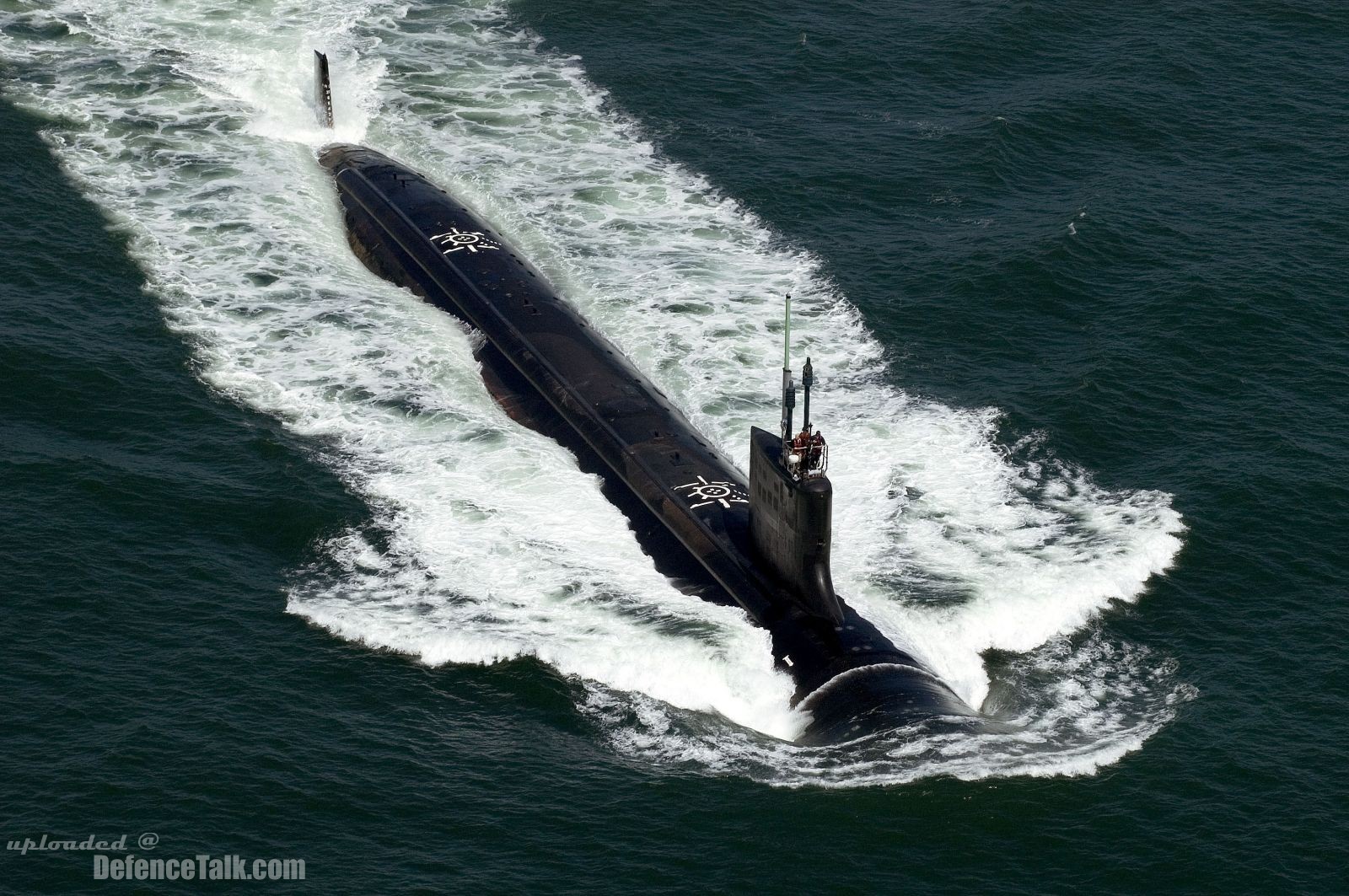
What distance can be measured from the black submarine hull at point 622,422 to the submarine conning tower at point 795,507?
36cm

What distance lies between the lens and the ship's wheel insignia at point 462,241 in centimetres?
7519

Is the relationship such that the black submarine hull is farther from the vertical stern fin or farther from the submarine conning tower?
the vertical stern fin

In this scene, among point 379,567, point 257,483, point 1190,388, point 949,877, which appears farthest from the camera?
point 1190,388

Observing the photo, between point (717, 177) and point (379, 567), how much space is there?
3391cm

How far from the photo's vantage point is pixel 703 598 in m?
56.1

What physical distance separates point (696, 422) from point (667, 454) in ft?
16.8

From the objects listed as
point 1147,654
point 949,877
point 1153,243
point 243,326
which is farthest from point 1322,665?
point 243,326

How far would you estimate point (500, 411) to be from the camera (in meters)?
66.9

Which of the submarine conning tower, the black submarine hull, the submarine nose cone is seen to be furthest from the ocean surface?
the submarine conning tower

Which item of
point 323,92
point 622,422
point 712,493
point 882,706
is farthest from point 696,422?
point 323,92

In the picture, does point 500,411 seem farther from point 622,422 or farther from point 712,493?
point 712,493

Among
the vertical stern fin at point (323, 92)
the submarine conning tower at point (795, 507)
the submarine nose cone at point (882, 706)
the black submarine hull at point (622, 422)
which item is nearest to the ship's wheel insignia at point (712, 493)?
the black submarine hull at point (622, 422)

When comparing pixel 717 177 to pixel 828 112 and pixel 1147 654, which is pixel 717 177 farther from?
pixel 1147 654

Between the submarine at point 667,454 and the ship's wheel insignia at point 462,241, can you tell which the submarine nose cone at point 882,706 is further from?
the ship's wheel insignia at point 462,241
